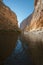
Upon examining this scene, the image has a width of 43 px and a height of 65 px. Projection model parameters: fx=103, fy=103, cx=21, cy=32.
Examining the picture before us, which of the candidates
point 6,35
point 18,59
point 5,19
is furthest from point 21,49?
point 5,19

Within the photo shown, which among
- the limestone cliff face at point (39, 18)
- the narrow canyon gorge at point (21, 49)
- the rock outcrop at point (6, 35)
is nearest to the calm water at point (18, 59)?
the narrow canyon gorge at point (21, 49)

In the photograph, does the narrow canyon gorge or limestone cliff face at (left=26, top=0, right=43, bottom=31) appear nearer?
the narrow canyon gorge

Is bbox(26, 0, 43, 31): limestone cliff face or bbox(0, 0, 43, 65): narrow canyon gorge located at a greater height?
bbox(26, 0, 43, 31): limestone cliff face

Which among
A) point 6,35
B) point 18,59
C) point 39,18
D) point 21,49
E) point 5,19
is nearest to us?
point 18,59

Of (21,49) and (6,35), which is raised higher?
(6,35)

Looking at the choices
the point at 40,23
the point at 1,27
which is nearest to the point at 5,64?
the point at 1,27

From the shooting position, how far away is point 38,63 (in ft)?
20.2

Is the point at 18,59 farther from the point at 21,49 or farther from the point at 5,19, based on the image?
the point at 5,19

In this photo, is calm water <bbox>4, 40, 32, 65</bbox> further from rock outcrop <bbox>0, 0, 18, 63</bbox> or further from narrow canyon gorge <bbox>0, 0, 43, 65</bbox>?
rock outcrop <bbox>0, 0, 18, 63</bbox>

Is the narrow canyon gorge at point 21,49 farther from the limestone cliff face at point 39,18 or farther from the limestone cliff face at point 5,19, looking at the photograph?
the limestone cliff face at point 5,19

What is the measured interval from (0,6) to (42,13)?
69.2 feet

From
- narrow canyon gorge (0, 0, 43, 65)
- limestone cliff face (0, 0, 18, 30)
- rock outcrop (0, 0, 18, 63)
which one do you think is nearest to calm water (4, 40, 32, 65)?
narrow canyon gorge (0, 0, 43, 65)

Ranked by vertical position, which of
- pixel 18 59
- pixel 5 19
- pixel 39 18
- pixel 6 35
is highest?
pixel 39 18

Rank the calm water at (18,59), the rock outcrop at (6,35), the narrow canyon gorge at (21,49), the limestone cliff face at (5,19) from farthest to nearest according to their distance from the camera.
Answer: the limestone cliff face at (5,19) → the rock outcrop at (6,35) → the narrow canyon gorge at (21,49) → the calm water at (18,59)
